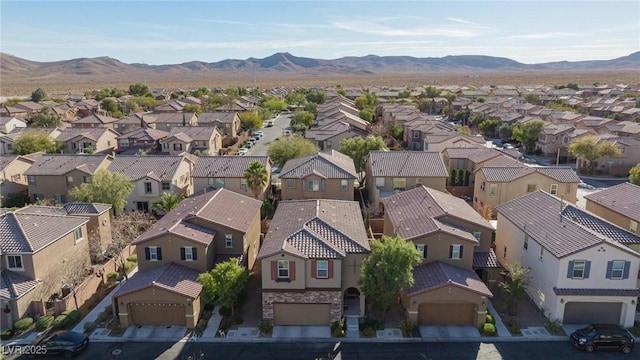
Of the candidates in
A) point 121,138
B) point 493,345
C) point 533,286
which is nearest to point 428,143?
point 533,286

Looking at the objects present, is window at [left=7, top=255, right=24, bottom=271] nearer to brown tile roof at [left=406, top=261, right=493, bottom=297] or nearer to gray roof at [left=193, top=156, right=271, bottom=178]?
gray roof at [left=193, top=156, right=271, bottom=178]

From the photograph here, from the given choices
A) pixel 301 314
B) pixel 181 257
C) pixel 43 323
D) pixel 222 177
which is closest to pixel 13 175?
pixel 222 177

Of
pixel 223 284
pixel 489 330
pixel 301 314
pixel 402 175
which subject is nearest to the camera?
pixel 489 330

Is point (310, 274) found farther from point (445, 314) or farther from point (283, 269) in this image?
point (445, 314)

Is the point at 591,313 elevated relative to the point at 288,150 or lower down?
lower down

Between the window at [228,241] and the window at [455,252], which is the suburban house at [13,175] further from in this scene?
the window at [455,252]

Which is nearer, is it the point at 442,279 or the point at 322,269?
the point at 322,269

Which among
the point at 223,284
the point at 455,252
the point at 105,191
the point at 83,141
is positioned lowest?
the point at 223,284
